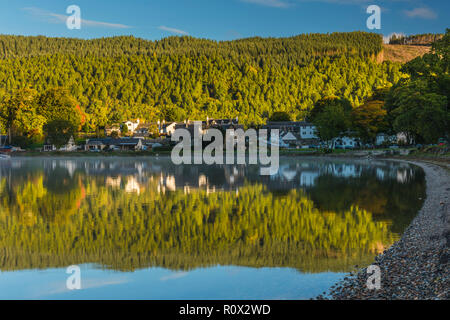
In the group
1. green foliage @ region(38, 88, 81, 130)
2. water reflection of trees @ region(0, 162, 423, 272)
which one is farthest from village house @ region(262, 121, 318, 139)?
water reflection of trees @ region(0, 162, 423, 272)

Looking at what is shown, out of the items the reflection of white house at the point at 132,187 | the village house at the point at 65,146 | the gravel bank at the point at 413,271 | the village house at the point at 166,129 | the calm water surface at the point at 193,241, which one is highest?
the village house at the point at 166,129

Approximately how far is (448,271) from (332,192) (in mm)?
20025

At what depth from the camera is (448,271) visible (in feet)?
32.7

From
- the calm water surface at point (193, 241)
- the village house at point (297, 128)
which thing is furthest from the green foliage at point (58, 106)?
the calm water surface at point (193, 241)

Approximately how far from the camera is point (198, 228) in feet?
58.1

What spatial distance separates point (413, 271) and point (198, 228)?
895 cm

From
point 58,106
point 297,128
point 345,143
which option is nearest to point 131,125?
point 58,106

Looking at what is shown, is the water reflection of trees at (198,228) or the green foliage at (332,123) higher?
the green foliage at (332,123)

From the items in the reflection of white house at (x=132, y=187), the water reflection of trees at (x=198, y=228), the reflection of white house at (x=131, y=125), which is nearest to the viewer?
the water reflection of trees at (x=198, y=228)

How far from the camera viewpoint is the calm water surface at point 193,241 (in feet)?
35.8

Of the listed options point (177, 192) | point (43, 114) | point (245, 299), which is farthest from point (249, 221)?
point (43, 114)

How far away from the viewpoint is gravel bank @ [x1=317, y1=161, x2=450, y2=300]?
9.09m

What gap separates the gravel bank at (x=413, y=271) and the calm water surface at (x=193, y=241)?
1.86ft

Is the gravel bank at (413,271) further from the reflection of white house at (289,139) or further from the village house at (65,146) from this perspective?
the village house at (65,146)
